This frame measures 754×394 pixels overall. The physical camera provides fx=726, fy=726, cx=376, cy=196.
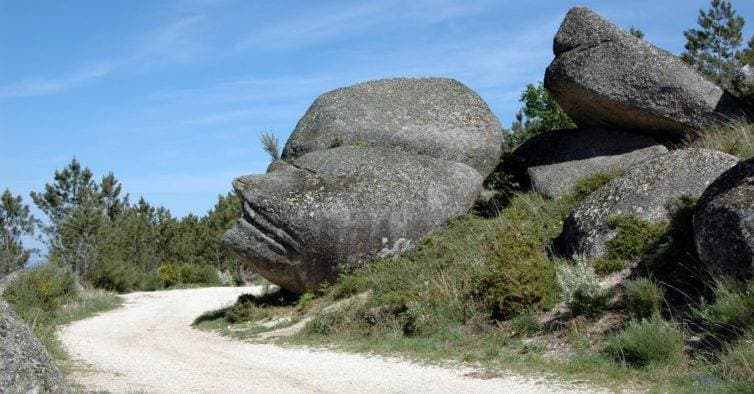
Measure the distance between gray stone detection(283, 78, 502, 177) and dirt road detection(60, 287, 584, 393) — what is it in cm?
735

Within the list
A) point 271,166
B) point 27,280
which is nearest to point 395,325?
point 271,166

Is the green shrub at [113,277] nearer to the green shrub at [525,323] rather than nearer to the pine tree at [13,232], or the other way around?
the pine tree at [13,232]

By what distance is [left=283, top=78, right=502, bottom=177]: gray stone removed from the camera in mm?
20812

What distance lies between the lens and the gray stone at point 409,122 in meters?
20.8

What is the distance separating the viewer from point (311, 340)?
1430 centimetres

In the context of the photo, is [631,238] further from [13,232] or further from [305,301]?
[13,232]

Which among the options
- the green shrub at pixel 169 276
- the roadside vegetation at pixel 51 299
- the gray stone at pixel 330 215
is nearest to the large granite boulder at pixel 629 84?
the gray stone at pixel 330 215

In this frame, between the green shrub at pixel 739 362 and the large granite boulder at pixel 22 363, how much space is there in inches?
266

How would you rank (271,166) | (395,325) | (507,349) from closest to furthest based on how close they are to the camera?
1. (507,349)
2. (395,325)
3. (271,166)

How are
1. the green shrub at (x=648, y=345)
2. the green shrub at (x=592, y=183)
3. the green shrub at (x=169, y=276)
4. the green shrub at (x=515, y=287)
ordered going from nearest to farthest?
the green shrub at (x=648, y=345) < the green shrub at (x=515, y=287) < the green shrub at (x=592, y=183) < the green shrub at (x=169, y=276)

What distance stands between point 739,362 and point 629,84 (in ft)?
37.9

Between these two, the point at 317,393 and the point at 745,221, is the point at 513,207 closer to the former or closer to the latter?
the point at 745,221

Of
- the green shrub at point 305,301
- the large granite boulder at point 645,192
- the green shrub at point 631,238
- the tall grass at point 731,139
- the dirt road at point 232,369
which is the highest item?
the tall grass at point 731,139

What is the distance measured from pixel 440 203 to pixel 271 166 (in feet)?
16.5
